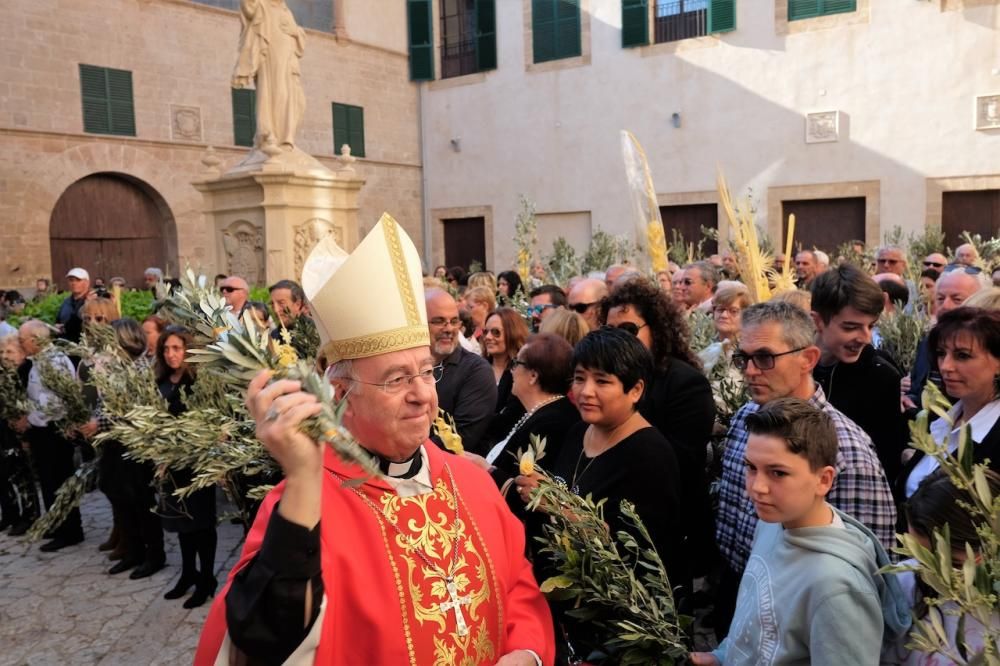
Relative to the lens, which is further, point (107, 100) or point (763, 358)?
point (107, 100)

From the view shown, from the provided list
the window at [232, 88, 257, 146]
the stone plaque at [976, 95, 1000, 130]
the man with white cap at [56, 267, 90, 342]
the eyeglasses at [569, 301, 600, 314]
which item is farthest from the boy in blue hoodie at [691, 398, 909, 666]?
the window at [232, 88, 257, 146]

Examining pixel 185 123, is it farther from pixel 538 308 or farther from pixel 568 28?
pixel 538 308

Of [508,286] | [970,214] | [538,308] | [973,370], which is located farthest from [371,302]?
[970,214]

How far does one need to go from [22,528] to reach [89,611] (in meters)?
1.90

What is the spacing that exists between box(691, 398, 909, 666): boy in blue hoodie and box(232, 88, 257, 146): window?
18.0m

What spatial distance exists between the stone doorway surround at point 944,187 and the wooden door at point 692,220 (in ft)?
14.1

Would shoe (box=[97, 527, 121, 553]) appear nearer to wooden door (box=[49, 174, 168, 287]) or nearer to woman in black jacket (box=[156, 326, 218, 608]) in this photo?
woman in black jacket (box=[156, 326, 218, 608])

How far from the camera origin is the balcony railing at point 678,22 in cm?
1772

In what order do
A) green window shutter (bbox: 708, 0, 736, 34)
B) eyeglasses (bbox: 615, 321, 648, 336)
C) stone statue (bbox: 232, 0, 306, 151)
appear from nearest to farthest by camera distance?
1. eyeglasses (bbox: 615, 321, 648, 336)
2. stone statue (bbox: 232, 0, 306, 151)
3. green window shutter (bbox: 708, 0, 736, 34)

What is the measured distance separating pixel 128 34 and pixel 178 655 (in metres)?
15.9

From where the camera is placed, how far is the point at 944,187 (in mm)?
15500

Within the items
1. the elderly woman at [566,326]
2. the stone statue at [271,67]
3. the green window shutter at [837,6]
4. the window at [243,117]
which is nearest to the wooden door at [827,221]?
the green window shutter at [837,6]

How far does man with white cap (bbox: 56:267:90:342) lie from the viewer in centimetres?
831

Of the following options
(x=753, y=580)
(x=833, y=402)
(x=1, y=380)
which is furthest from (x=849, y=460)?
(x=1, y=380)
